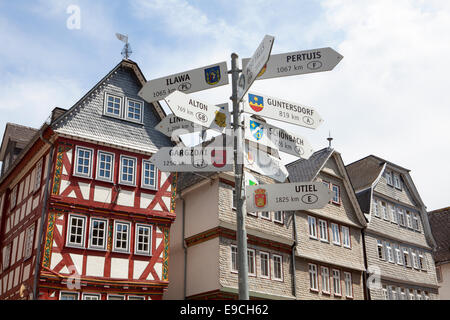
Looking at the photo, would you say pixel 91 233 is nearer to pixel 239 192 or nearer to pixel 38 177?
pixel 38 177

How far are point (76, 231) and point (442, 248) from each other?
2743cm

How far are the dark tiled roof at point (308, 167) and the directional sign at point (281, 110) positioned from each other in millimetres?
18764

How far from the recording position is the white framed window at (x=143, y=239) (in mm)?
20016

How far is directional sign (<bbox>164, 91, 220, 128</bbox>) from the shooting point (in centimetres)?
678

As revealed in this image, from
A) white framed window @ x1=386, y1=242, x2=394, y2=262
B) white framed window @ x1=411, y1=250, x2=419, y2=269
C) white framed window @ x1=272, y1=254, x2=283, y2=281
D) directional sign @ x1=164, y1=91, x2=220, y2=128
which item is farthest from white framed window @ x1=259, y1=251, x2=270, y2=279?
directional sign @ x1=164, y1=91, x2=220, y2=128

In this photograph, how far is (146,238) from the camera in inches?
803

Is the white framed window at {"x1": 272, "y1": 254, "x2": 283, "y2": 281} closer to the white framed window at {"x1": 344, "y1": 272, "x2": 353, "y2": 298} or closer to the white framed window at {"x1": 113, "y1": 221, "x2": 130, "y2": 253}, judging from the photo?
the white framed window at {"x1": 344, "y1": 272, "x2": 353, "y2": 298}

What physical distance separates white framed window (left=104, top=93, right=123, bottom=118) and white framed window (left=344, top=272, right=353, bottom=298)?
13591mm

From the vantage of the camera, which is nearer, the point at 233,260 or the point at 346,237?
the point at 233,260

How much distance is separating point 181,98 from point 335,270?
2080 centimetres

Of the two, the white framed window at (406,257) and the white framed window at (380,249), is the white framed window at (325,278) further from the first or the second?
the white framed window at (406,257)

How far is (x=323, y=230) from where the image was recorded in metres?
26.1

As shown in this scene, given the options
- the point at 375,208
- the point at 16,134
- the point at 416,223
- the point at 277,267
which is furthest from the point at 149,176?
the point at 416,223
